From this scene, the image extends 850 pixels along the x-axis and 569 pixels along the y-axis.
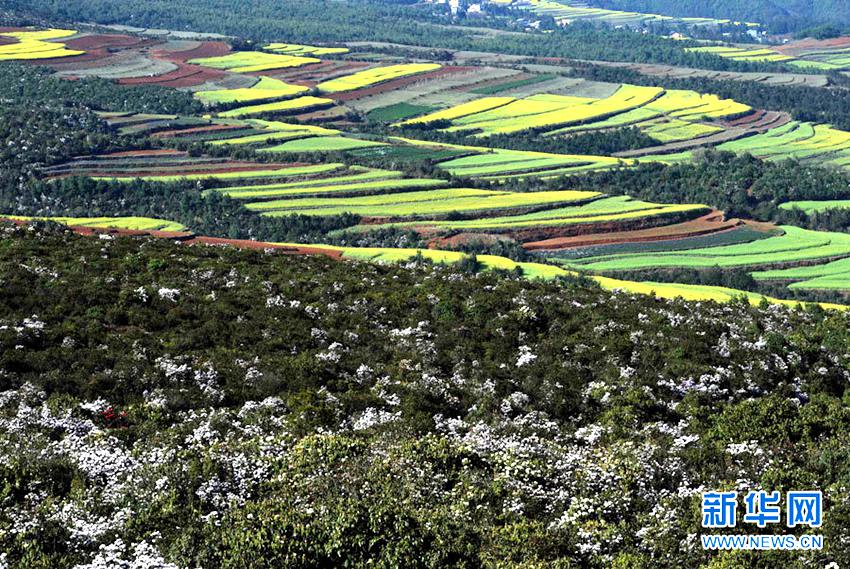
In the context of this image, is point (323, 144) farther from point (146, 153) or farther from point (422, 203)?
point (422, 203)

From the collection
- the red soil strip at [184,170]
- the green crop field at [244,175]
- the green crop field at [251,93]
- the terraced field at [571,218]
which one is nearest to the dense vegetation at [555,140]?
the green crop field at [251,93]

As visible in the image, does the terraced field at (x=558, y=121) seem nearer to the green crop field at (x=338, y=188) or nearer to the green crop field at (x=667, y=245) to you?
the green crop field at (x=338, y=188)

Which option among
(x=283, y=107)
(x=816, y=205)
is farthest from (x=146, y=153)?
(x=816, y=205)

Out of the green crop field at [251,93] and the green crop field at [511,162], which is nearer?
the green crop field at [511,162]

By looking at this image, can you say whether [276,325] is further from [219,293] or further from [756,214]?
[756,214]

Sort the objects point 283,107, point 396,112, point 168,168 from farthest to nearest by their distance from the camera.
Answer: point 396,112 < point 283,107 < point 168,168

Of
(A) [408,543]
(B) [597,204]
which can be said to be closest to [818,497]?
(A) [408,543]

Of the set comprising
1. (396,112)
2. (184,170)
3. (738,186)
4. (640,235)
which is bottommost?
(738,186)

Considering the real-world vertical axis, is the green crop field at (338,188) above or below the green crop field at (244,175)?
below
